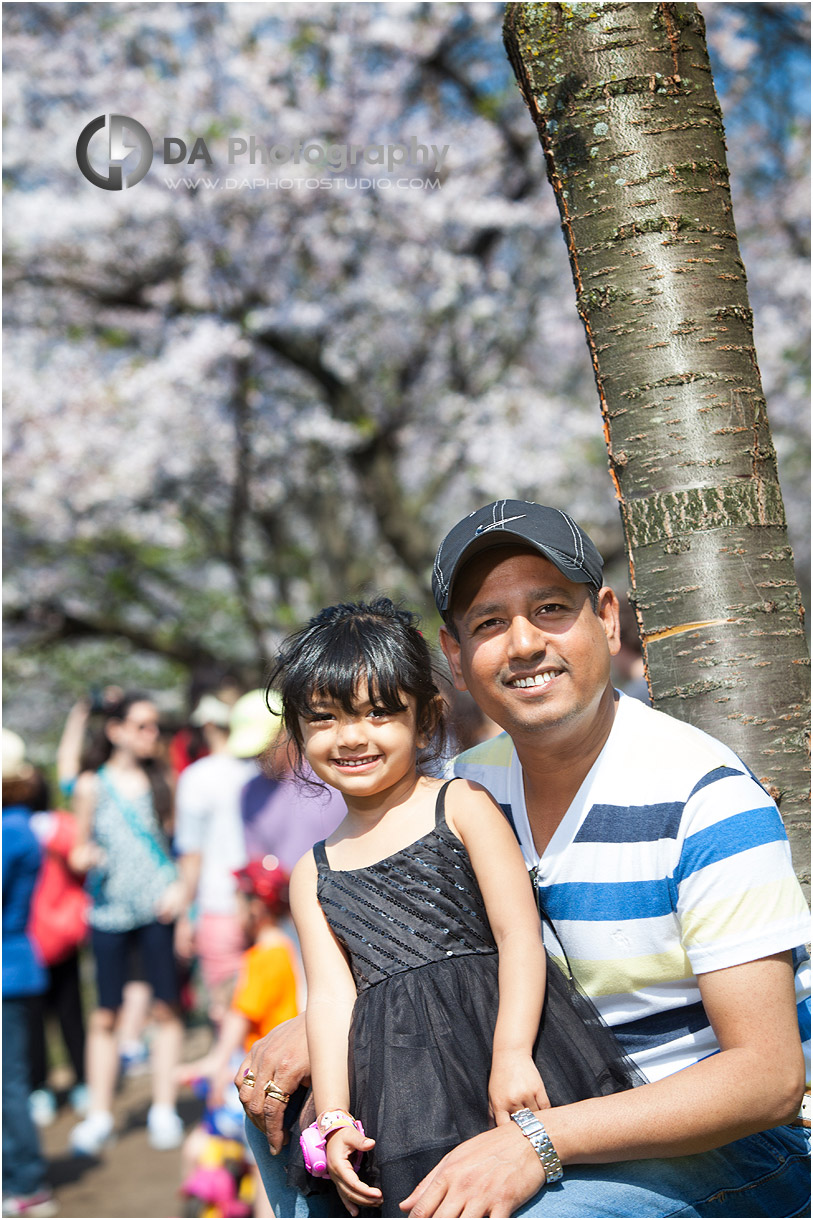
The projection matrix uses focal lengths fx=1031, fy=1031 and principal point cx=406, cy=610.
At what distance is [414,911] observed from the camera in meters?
1.75

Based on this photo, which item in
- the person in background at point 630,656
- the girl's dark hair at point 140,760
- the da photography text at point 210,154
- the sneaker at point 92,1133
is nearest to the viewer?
the person in background at point 630,656

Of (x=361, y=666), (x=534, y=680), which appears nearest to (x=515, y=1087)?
(x=534, y=680)

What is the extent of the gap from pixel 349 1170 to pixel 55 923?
4202mm

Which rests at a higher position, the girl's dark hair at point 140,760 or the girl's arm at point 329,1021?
the girl's dark hair at point 140,760

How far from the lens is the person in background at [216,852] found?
451 centimetres

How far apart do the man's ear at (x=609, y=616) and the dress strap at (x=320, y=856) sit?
64 centimetres

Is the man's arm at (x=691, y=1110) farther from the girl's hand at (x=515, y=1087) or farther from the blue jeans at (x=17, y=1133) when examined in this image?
the blue jeans at (x=17, y=1133)

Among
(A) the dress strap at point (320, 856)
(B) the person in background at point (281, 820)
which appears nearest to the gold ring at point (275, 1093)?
(A) the dress strap at point (320, 856)

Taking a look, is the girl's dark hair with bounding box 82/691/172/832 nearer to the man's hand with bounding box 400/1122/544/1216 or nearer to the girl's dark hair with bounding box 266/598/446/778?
the girl's dark hair with bounding box 266/598/446/778

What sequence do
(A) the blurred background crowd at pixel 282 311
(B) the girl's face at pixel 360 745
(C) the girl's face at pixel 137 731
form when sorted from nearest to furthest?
(B) the girl's face at pixel 360 745, (C) the girl's face at pixel 137 731, (A) the blurred background crowd at pixel 282 311

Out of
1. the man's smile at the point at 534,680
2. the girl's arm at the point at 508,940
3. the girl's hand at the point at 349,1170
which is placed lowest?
the girl's hand at the point at 349,1170

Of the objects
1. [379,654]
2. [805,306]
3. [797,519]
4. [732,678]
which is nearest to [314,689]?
[379,654]

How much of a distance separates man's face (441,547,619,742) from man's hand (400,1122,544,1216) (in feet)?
1.97

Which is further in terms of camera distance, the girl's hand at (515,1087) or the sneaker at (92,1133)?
the sneaker at (92,1133)
